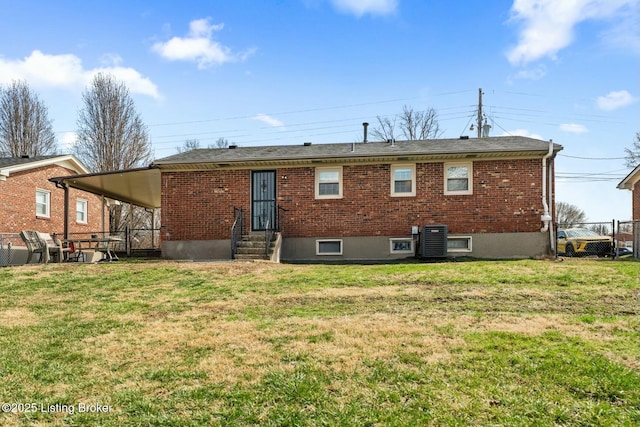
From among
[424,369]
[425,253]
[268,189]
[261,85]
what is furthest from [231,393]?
[261,85]

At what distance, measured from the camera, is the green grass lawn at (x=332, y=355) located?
301 centimetres

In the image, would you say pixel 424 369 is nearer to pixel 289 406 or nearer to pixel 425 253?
pixel 289 406

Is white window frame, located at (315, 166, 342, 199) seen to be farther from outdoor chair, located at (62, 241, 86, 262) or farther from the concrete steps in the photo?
outdoor chair, located at (62, 241, 86, 262)

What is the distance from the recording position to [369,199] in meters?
13.6

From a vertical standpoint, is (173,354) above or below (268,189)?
below

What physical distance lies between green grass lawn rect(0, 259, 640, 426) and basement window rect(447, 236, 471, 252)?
5.35 m

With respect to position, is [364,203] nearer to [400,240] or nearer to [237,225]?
[400,240]

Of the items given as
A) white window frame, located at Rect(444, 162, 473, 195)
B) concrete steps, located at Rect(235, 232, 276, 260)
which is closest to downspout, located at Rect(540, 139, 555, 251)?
white window frame, located at Rect(444, 162, 473, 195)

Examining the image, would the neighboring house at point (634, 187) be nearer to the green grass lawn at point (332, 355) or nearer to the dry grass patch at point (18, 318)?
the green grass lawn at point (332, 355)

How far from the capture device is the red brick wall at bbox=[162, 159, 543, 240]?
13016 mm

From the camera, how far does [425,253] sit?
12.4 metres

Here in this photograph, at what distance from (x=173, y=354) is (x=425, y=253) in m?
9.28

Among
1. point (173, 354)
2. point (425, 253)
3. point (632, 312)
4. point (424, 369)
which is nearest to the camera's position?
point (424, 369)

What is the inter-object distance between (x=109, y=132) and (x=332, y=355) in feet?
90.0
